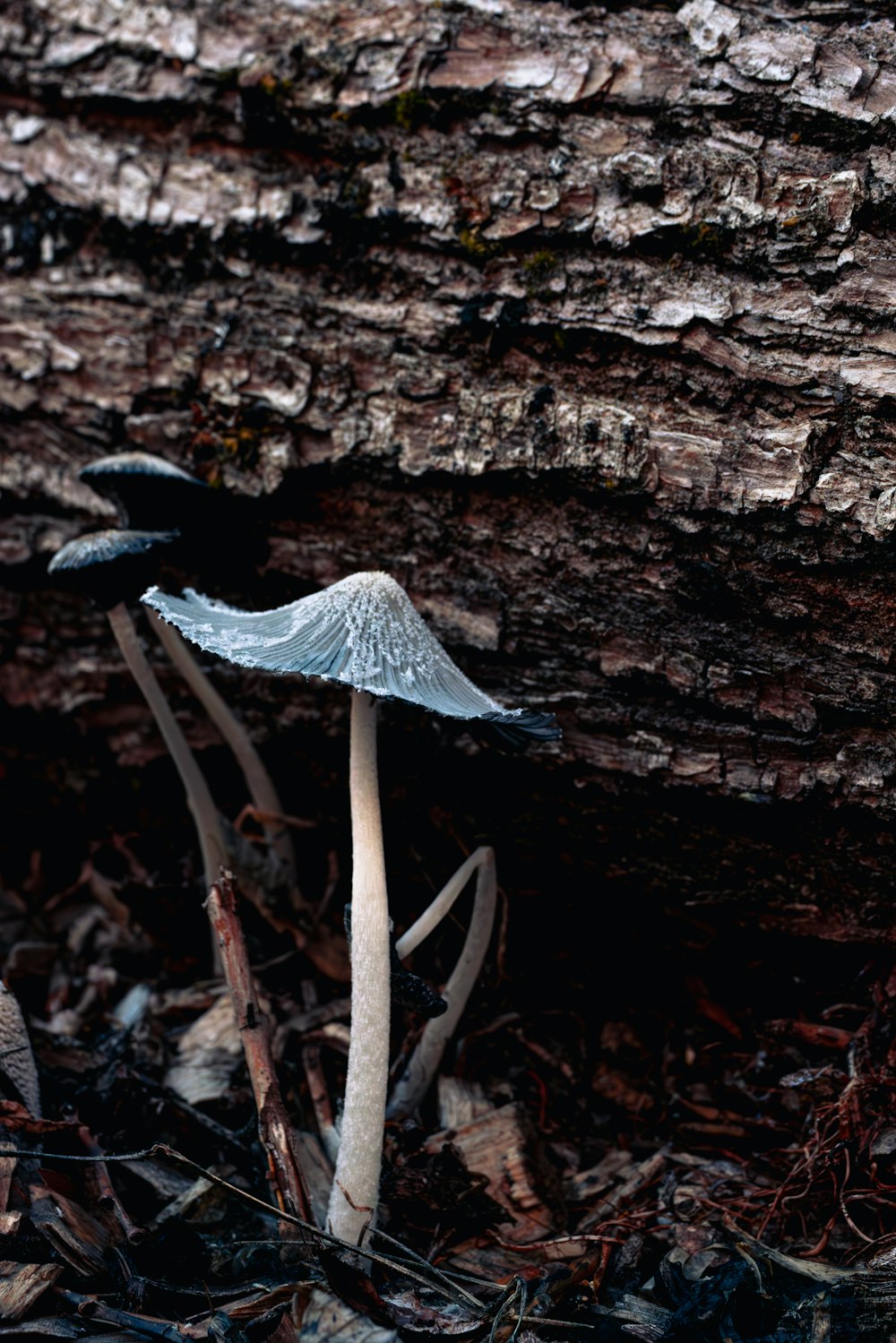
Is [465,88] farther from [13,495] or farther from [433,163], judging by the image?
[13,495]

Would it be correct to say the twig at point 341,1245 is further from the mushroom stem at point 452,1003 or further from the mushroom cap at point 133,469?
the mushroom cap at point 133,469

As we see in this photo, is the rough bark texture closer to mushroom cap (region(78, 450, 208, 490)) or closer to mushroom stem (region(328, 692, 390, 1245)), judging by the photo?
mushroom cap (region(78, 450, 208, 490))

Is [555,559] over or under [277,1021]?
over

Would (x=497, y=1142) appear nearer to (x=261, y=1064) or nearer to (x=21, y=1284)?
(x=261, y=1064)

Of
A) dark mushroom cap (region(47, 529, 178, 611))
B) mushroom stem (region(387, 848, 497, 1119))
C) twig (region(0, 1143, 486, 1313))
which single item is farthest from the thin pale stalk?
dark mushroom cap (region(47, 529, 178, 611))

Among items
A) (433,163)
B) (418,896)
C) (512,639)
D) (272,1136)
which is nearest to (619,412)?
(512,639)

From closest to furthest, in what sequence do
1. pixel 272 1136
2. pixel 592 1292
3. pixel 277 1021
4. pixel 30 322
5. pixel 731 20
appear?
pixel 592 1292
pixel 272 1136
pixel 731 20
pixel 277 1021
pixel 30 322
